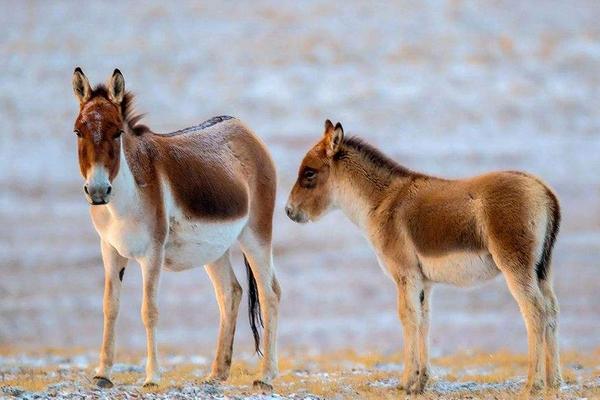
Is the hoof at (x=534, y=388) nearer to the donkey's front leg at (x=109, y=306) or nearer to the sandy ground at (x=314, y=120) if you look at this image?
the donkey's front leg at (x=109, y=306)

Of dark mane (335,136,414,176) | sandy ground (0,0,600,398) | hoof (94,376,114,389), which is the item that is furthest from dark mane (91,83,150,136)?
sandy ground (0,0,600,398)

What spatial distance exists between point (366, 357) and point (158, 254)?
6650mm

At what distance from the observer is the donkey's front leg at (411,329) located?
1193 cm

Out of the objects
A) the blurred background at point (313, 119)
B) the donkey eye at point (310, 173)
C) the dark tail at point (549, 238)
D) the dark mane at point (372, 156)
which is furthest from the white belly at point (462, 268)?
the blurred background at point (313, 119)

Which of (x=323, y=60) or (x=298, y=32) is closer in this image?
(x=323, y=60)

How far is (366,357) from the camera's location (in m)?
17.6

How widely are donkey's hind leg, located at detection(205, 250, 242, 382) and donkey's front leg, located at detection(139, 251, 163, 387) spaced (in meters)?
Result: 1.24

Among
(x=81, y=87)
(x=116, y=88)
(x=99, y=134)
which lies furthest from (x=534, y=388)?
(x=81, y=87)

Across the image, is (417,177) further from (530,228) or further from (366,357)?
(366,357)

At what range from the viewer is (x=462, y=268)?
38.1 feet

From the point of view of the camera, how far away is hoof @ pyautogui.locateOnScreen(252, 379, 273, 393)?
12.4m

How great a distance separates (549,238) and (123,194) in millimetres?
4332

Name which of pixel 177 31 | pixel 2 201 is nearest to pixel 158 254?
pixel 2 201

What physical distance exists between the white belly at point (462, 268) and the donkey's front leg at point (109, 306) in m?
3.22
